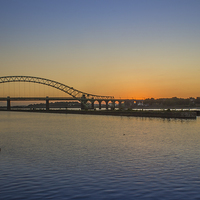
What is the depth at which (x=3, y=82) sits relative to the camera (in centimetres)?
15250

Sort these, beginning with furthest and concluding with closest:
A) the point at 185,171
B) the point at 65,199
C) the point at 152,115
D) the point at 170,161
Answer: the point at 152,115 < the point at 170,161 < the point at 185,171 < the point at 65,199

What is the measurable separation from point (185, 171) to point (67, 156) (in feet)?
24.8

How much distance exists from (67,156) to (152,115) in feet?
180

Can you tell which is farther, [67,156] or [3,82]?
[3,82]

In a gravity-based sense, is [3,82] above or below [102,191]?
above

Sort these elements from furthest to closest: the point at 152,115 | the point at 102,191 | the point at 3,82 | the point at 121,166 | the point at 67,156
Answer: the point at 3,82 < the point at 152,115 < the point at 67,156 < the point at 121,166 < the point at 102,191

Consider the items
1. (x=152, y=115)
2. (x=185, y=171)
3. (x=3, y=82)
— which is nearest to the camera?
(x=185, y=171)

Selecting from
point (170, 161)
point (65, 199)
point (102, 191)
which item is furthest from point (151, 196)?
point (170, 161)

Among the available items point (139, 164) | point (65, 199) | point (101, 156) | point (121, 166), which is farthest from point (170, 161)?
point (65, 199)

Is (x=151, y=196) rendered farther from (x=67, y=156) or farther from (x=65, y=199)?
(x=67, y=156)

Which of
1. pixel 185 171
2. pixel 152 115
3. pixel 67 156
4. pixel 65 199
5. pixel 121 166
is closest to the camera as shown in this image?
pixel 65 199

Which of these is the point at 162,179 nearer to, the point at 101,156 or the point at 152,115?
the point at 101,156

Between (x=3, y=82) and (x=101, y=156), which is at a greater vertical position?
(x=3, y=82)

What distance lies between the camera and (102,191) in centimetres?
1025
